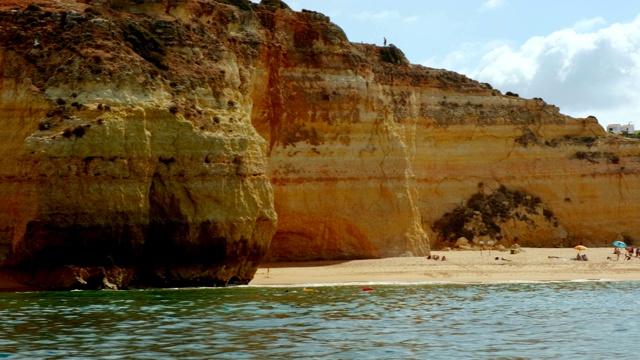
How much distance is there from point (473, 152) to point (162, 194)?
26781 mm

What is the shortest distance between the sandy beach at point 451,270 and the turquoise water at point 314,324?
13.4 feet

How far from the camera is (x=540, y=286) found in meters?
33.6

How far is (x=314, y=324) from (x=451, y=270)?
15.9 meters

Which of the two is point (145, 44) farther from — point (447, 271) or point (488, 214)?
point (488, 214)

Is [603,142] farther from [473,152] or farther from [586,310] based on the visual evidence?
[586,310]

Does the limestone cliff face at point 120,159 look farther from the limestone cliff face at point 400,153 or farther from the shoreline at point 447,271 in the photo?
the limestone cliff face at point 400,153

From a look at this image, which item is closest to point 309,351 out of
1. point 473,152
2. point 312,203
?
point 312,203

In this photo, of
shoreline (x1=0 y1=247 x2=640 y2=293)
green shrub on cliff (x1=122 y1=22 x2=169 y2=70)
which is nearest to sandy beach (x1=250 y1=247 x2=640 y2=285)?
shoreline (x1=0 y1=247 x2=640 y2=293)

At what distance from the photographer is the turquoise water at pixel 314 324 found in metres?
18.9

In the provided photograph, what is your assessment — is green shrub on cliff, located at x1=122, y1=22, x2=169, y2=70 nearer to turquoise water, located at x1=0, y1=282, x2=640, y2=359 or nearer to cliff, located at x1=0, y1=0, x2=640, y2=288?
cliff, located at x1=0, y1=0, x2=640, y2=288

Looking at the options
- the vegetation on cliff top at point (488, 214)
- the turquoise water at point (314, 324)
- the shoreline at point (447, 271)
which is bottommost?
the turquoise water at point (314, 324)

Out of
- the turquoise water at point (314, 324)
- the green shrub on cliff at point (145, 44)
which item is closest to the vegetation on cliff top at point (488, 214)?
the turquoise water at point (314, 324)

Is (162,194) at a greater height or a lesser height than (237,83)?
lesser

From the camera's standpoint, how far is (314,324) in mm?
22438
